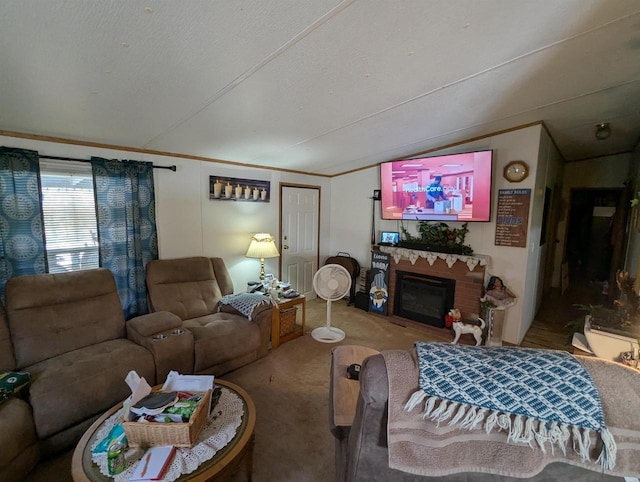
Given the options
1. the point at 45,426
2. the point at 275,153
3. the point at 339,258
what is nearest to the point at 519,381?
the point at 45,426

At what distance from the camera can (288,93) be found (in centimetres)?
190

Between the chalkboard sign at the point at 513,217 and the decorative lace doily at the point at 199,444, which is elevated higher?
the chalkboard sign at the point at 513,217

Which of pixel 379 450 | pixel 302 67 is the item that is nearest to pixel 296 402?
pixel 379 450

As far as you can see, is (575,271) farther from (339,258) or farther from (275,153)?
(275,153)

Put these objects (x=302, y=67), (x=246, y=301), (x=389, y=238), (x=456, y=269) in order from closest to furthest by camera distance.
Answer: (x=302, y=67)
(x=246, y=301)
(x=456, y=269)
(x=389, y=238)

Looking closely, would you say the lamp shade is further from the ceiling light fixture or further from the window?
the ceiling light fixture

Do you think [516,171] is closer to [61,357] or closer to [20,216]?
[61,357]

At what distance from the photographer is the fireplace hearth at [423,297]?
344 cm

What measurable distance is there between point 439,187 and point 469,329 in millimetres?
1678

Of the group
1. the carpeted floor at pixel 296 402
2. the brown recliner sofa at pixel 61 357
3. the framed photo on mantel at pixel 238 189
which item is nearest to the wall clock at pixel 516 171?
the carpeted floor at pixel 296 402

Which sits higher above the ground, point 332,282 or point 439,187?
point 439,187

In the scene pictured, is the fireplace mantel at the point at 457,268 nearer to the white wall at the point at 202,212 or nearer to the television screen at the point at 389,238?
the television screen at the point at 389,238

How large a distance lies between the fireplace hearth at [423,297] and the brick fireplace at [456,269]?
0.06 m

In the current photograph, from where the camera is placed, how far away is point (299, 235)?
437cm
